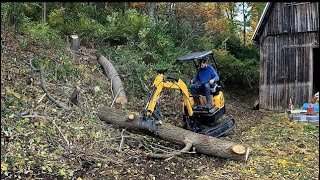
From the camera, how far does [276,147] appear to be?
845cm

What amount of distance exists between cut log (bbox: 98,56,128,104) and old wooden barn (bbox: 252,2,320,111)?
21.5 feet

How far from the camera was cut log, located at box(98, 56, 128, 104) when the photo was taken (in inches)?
400

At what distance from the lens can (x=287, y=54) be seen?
578 inches

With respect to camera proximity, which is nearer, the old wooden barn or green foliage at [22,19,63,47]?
green foliage at [22,19,63,47]

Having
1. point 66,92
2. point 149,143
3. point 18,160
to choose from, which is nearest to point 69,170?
point 18,160

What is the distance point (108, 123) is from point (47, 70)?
2549 mm

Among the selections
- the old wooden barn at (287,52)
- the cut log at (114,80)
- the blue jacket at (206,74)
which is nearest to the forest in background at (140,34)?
the cut log at (114,80)

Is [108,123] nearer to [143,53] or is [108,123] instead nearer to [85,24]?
[143,53]

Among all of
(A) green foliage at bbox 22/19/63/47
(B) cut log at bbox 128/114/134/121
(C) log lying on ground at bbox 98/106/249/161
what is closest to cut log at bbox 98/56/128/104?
(A) green foliage at bbox 22/19/63/47

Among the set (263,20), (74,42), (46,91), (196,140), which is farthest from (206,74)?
(263,20)

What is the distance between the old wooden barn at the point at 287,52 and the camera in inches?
557

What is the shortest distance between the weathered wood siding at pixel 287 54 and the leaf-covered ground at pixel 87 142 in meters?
3.79

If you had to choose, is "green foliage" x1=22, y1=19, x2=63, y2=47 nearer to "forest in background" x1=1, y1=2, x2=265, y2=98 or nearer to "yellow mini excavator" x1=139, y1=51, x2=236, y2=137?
"forest in background" x1=1, y1=2, x2=265, y2=98

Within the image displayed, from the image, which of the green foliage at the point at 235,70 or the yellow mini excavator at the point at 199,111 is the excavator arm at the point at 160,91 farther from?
the green foliage at the point at 235,70
